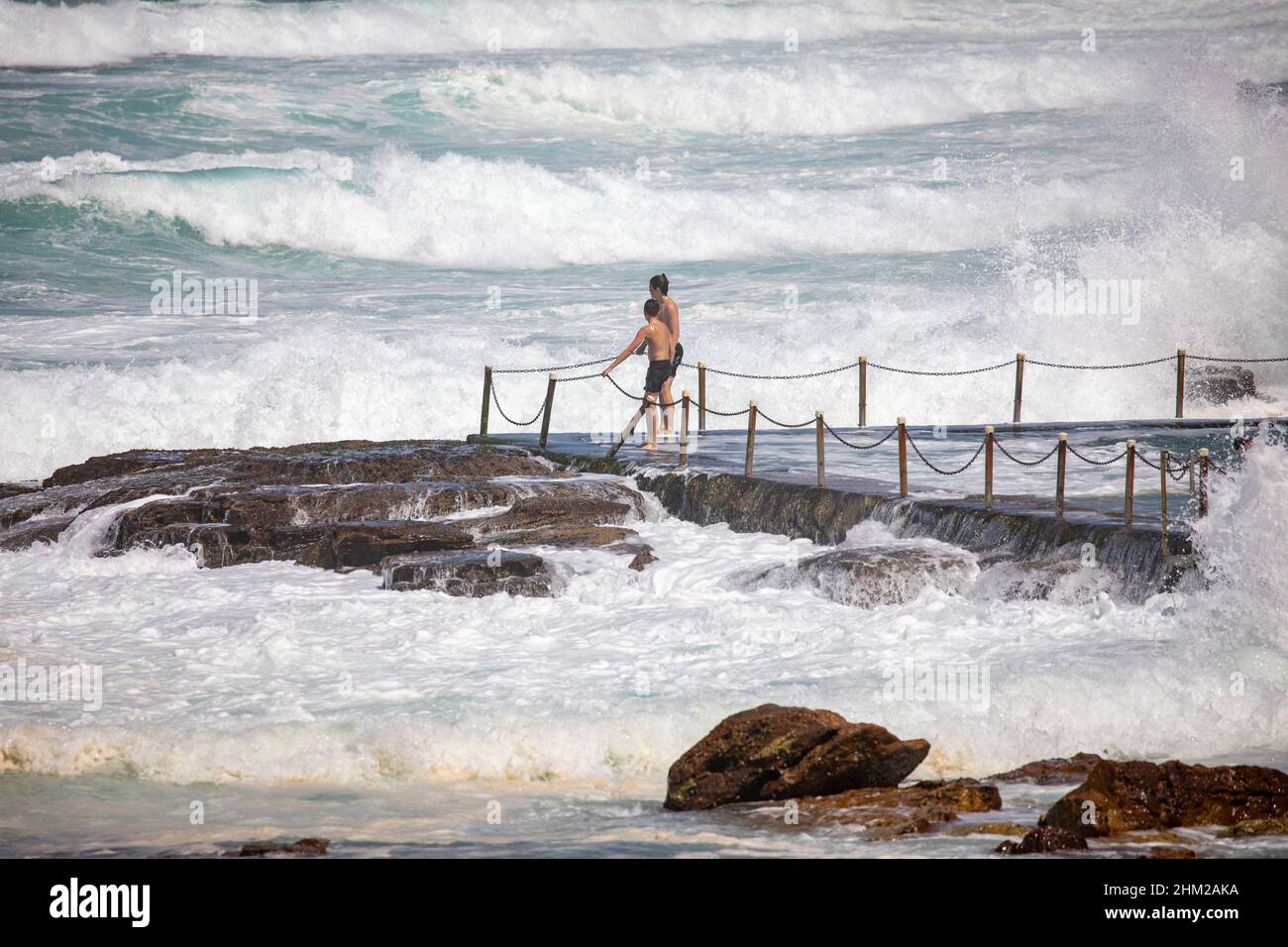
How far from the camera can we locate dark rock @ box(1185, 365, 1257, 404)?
2253 centimetres

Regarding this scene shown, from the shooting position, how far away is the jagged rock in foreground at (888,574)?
12.2 m

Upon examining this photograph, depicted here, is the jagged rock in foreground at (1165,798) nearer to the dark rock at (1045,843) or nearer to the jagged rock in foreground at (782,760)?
the dark rock at (1045,843)

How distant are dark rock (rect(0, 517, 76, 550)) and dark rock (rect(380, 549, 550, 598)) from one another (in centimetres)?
393

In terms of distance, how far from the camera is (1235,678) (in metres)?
10.0

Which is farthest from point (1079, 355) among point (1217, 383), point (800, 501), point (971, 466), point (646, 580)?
point (646, 580)

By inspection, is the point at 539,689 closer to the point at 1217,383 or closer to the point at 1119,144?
the point at 1217,383

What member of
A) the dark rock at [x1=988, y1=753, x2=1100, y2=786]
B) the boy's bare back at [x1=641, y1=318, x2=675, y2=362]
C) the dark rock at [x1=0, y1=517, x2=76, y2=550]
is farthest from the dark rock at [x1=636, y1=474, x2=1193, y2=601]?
the dark rock at [x1=0, y1=517, x2=76, y2=550]

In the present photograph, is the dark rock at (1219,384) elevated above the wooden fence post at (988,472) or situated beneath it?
elevated above

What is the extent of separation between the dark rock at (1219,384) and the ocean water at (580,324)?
0.35 meters

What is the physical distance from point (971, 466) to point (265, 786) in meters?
9.19

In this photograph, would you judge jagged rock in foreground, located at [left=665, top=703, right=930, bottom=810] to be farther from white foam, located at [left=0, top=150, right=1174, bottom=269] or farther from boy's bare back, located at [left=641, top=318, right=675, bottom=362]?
white foam, located at [left=0, top=150, right=1174, bottom=269]

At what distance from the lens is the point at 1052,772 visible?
337 inches

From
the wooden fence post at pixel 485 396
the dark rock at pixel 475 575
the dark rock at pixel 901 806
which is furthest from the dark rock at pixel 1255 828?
the wooden fence post at pixel 485 396

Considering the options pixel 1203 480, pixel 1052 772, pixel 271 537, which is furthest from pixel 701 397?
pixel 1052 772
